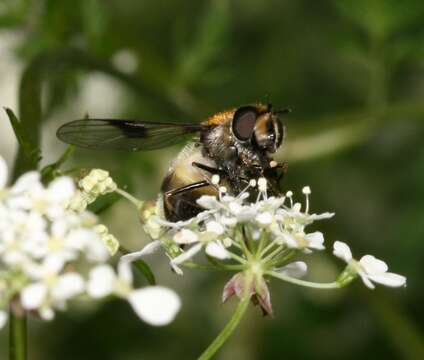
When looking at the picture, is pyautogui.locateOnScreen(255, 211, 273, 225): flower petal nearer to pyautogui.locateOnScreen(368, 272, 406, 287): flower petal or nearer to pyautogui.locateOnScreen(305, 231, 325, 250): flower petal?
pyautogui.locateOnScreen(305, 231, 325, 250): flower petal

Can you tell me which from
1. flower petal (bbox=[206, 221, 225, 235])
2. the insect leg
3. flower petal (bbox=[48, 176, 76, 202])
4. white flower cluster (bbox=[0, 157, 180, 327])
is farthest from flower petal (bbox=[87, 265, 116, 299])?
the insect leg

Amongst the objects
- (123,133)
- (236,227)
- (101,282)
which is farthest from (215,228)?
(123,133)

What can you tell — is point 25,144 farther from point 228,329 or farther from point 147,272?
point 228,329

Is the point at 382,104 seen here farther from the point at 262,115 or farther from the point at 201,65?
the point at 262,115

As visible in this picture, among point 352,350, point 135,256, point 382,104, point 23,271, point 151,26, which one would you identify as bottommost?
point 23,271

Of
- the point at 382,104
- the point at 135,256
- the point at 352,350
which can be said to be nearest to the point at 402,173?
the point at 382,104

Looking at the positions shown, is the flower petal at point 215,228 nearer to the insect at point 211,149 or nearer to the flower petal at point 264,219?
the flower petal at point 264,219
